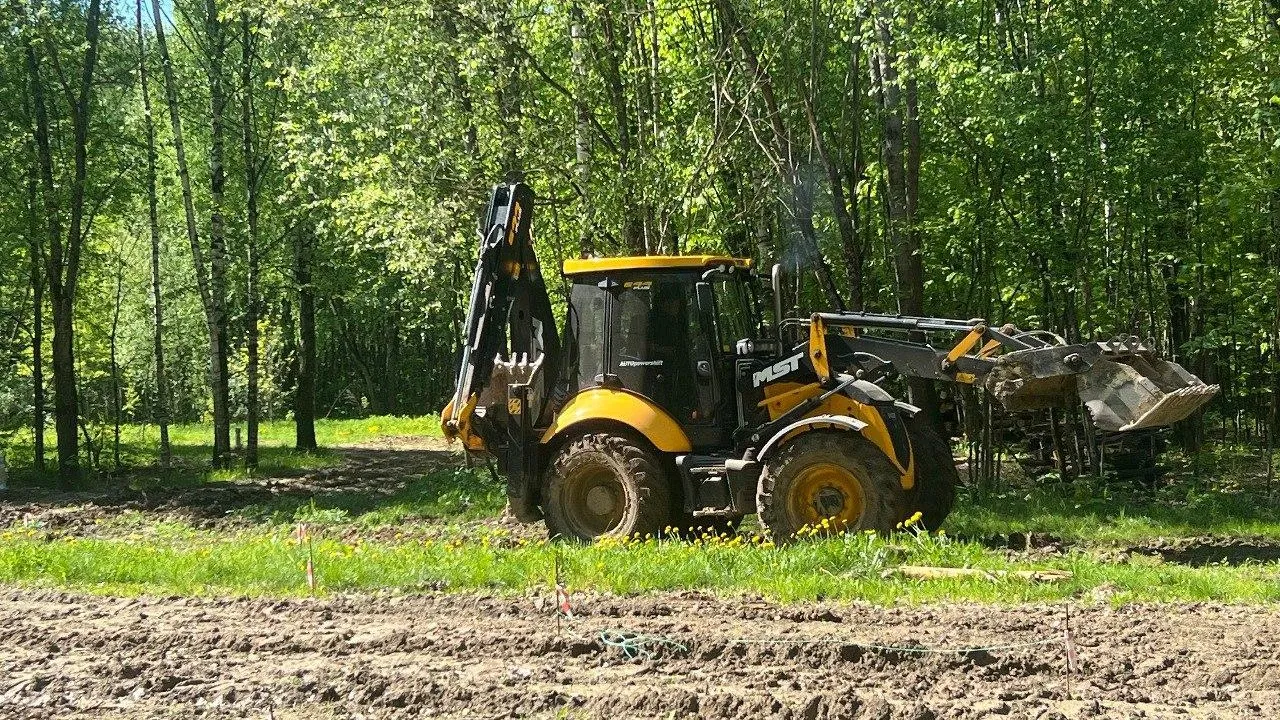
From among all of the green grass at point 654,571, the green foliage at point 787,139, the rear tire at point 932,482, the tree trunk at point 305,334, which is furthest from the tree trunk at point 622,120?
the tree trunk at point 305,334

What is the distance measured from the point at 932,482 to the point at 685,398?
2.27 metres

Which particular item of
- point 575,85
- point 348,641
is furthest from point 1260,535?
point 575,85

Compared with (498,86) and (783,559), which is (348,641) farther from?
(498,86)

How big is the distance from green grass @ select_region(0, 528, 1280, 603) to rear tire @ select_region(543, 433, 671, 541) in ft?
1.86

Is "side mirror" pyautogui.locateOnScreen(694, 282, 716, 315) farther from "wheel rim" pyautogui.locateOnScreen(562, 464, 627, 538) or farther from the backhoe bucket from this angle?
the backhoe bucket

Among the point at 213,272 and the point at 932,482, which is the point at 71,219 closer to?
the point at 213,272

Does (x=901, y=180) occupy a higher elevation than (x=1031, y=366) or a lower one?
higher

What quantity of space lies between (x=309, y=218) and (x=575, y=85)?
8.87 m

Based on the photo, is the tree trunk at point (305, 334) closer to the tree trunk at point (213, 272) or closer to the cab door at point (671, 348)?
the tree trunk at point (213, 272)

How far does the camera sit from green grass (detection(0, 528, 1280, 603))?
7.84 meters

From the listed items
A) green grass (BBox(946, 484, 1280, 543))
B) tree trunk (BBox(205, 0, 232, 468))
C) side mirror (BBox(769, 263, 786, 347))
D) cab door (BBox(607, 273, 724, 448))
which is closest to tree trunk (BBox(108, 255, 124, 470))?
tree trunk (BBox(205, 0, 232, 468))

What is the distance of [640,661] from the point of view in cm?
598

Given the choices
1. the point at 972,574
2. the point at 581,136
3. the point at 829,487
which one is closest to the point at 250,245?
the point at 581,136

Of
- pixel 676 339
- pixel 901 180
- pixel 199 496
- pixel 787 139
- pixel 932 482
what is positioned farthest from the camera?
pixel 199 496
